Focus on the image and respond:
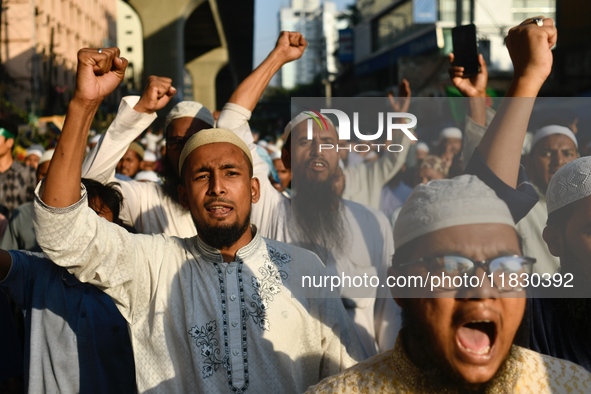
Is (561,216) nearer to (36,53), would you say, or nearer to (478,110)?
(478,110)

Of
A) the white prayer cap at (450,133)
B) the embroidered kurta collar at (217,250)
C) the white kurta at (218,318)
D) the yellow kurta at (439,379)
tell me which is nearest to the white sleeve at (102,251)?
the white kurta at (218,318)

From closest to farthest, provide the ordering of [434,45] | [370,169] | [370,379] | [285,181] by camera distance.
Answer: [370,379] < [370,169] < [285,181] < [434,45]

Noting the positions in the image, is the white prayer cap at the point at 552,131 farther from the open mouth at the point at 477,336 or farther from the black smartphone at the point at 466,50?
the open mouth at the point at 477,336

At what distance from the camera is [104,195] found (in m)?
3.63

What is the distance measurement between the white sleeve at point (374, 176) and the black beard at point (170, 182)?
144 centimetres

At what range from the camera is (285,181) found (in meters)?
7.21

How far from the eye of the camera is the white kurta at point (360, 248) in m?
2.81

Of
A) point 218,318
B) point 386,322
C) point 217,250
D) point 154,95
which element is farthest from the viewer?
point 154,95

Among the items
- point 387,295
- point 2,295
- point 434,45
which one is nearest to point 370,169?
point 387,295

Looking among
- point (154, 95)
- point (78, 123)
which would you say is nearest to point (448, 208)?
point (78, 123)

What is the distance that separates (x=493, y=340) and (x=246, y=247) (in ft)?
3.89

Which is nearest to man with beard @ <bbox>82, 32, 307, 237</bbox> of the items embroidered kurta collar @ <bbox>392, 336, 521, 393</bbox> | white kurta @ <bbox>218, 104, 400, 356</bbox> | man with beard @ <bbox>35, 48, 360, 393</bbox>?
white kurta @ <bbox>218, 104, 400, 356</bbox>

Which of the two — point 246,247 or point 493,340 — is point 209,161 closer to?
point 246,247

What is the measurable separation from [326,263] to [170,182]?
1.45 m
